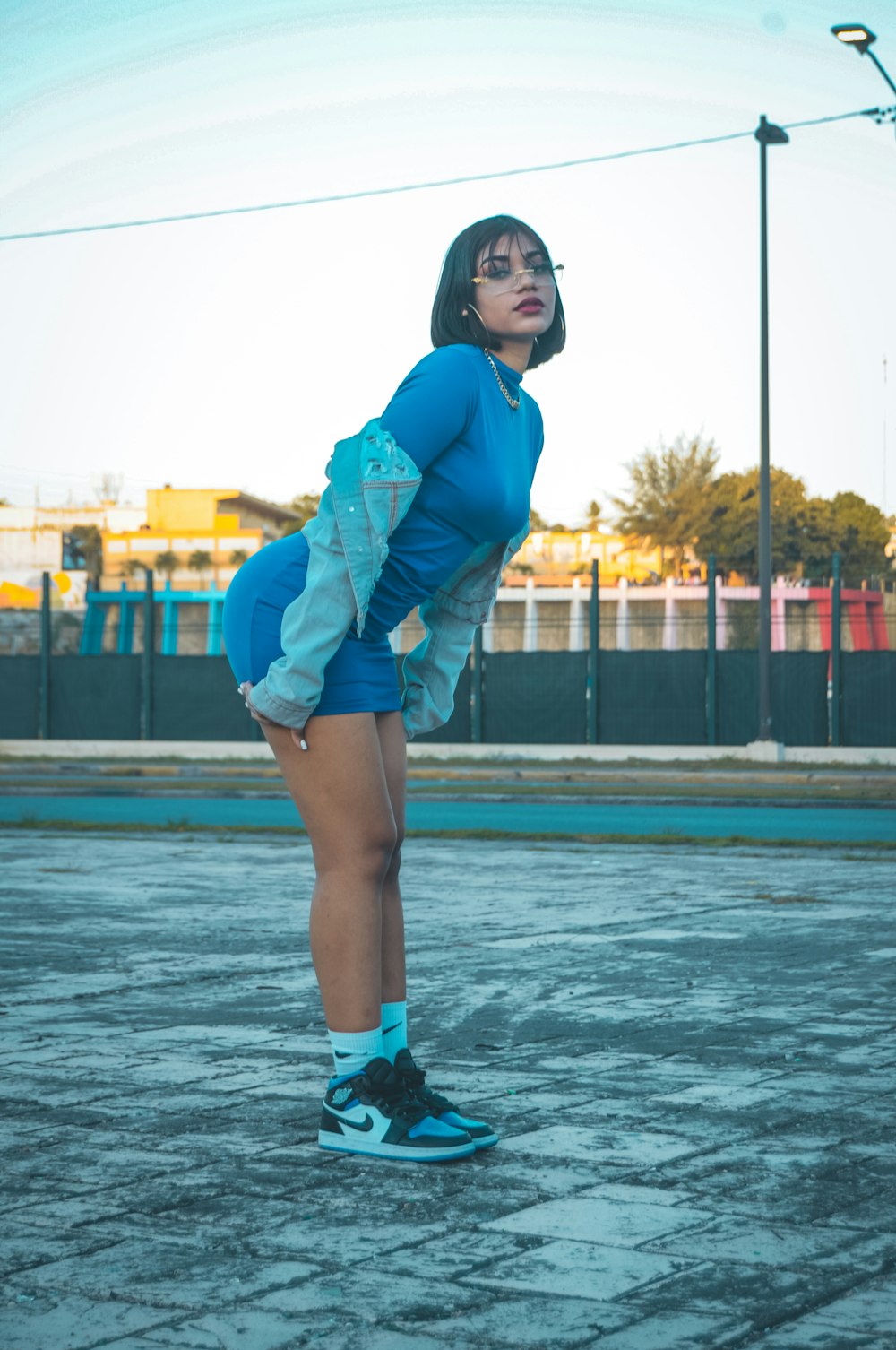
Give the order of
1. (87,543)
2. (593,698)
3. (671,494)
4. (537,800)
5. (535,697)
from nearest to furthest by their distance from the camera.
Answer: (537,800)
(593,698)
(535,697)
(671,494)
(87,543)

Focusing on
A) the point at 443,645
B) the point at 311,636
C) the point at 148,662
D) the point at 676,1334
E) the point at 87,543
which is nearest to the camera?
the point at 676,1334

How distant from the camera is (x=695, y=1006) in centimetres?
509

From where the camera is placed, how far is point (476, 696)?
2636cm

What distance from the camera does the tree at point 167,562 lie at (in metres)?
61.8

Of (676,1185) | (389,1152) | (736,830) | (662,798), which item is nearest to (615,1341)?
(676,1185)

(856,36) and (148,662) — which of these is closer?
(856,36)

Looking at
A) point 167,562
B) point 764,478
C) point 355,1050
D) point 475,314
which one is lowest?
point 355,1050

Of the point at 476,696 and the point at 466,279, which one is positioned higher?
the point at 466,279

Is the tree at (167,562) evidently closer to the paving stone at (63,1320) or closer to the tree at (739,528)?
the tree at (739,528)

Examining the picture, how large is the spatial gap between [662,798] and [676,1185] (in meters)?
14.1

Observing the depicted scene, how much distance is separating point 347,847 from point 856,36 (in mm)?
18341

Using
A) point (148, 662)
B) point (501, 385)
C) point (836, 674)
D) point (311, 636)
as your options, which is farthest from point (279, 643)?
point (148, 662)

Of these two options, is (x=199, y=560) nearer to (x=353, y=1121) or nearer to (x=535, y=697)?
(x=535, y=697)

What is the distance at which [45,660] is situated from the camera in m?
28.3
